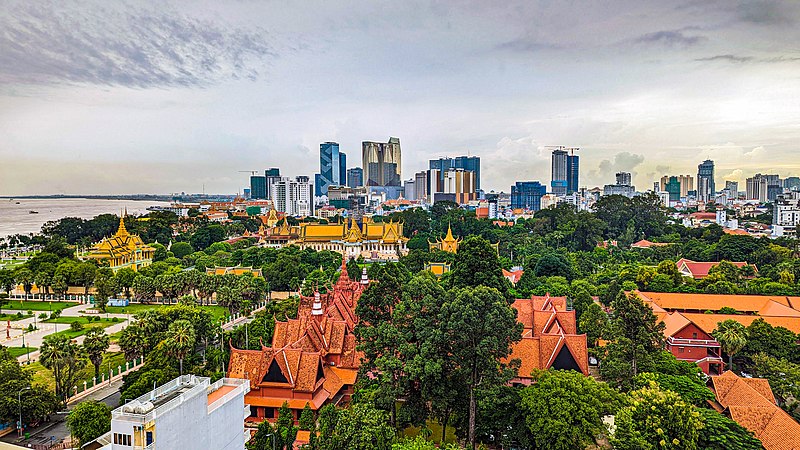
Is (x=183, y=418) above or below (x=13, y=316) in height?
above

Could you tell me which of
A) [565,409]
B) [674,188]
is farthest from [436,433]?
[674,188]

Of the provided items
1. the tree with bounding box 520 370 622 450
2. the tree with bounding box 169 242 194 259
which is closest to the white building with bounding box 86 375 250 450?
the tree with bounding box 520 370 622 450

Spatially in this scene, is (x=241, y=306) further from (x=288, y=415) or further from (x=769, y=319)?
(x=769, y=319)

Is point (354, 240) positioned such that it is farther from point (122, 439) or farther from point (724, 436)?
point (122, 439)

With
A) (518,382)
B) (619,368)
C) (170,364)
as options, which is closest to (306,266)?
(170,364)

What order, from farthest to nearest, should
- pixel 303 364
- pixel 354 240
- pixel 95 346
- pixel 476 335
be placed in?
pixel 354 240, pixel 95 346, pixel 303 364, pixel 476 335

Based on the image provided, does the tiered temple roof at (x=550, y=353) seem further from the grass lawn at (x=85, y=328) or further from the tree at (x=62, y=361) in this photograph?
the grass lawn at (x=85, y=328)

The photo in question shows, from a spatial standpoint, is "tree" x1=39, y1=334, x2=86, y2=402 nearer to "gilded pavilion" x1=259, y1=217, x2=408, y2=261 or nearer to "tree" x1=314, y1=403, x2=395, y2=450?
"tree" x1=314, y1=403, x2=395, y2=450
